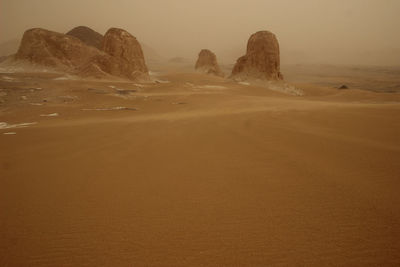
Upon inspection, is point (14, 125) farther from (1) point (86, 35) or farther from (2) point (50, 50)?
(1) point (86, 35)

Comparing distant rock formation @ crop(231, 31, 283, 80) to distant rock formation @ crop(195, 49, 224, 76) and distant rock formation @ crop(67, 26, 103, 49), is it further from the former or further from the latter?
distant rock formation @ crop(67, 26, 103, 49)

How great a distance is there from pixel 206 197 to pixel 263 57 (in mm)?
18580

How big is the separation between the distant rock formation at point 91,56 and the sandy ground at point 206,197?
1274cm

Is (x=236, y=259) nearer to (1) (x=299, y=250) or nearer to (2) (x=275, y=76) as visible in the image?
(1) (x=299, y=250)

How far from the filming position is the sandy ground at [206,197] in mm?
1052

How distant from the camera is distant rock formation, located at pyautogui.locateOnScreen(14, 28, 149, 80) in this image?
49.0 feet

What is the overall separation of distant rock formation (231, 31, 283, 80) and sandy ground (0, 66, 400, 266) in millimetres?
16038

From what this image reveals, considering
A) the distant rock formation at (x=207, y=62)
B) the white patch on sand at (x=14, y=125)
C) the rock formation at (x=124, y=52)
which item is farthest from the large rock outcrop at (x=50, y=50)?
the distant rock formation at (x=207, y=62)

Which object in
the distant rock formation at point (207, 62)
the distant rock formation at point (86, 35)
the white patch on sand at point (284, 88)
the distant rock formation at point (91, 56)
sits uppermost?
the distant rock formation at point (86, 35)

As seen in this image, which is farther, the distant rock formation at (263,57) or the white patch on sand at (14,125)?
the distant rock formation at (263,57)

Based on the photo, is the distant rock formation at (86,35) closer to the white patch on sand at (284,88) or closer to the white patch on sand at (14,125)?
the white patch on sand at (284,88)

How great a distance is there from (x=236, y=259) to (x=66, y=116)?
5.07m

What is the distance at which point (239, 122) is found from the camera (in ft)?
11.8

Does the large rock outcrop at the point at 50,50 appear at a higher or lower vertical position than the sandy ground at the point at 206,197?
higher
